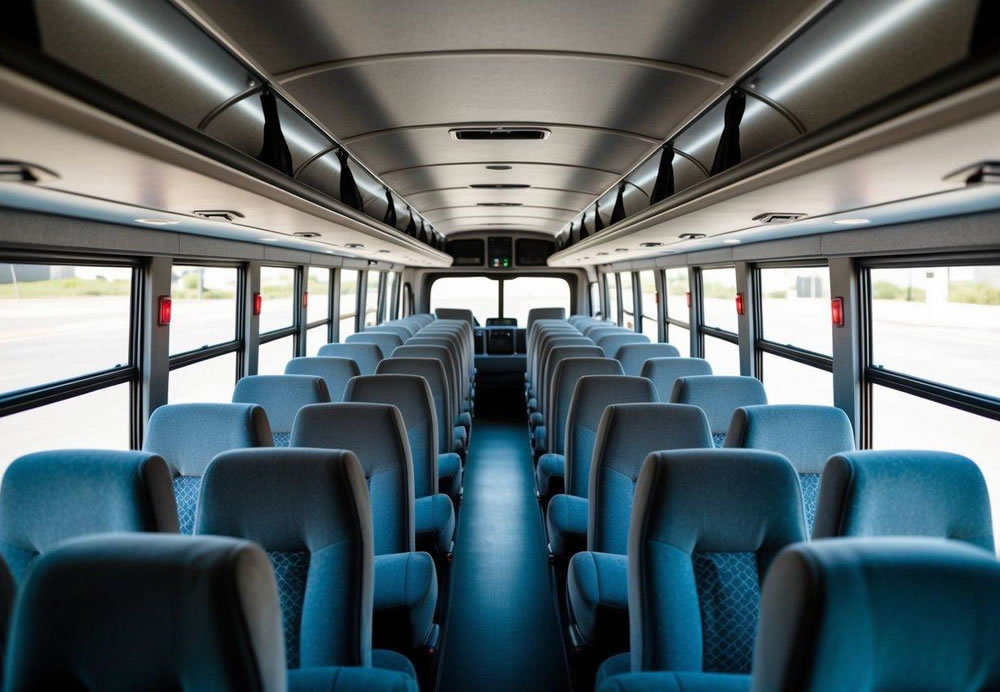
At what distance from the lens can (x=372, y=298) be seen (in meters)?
12.9

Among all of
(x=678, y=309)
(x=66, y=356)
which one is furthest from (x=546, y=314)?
(x=66, y=356)

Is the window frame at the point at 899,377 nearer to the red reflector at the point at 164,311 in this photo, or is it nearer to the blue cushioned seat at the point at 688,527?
the blue cushioned seat at the point at 688,527

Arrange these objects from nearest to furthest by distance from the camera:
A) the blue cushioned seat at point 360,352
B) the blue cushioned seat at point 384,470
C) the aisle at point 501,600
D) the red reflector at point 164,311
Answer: the blue cushioned seat at point 384,470 → the aisle at point 501,600 → the red reflector at point 164,311 → the blue cushioned seat at point 360,352

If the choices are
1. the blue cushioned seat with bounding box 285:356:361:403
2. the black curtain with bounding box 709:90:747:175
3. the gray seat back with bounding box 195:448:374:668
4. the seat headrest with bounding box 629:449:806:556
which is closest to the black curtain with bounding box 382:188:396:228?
the blue cushioned seat with bounding box 285:356:361:403

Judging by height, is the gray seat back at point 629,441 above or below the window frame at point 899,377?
below

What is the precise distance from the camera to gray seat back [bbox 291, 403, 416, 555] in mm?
3188

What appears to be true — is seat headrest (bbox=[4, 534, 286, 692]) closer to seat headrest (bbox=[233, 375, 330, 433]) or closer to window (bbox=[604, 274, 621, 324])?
seat headrest (bbox=[233, 375, 330, 433])

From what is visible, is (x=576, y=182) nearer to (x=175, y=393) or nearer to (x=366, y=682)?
(x=175, y=393)

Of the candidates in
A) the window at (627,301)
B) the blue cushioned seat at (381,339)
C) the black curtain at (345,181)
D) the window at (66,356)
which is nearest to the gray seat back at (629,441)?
the window at (66,356)

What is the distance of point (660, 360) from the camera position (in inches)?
207

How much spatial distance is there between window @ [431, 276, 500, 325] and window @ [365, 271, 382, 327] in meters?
2.07

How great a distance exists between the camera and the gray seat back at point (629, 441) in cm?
306

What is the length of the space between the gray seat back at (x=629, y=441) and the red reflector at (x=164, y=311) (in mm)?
3150

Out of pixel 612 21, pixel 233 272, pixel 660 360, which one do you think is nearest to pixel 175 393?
pixel 233 272
